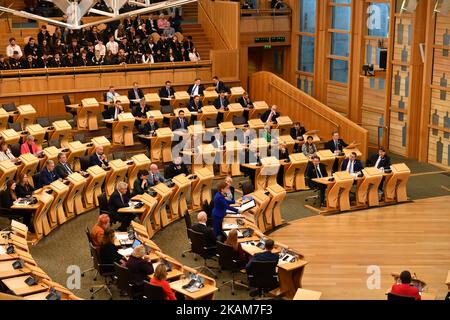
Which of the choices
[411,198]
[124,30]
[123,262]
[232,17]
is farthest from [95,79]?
[123,262]

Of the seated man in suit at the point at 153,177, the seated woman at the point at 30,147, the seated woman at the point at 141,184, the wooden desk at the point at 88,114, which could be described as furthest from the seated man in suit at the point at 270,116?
the seated woman at the point at 30,147

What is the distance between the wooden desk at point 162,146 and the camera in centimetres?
1825

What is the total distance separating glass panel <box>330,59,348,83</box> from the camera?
22281 mm

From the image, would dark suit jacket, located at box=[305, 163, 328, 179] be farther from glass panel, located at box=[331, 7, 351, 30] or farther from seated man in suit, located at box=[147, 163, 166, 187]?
glass panel, located at box=[331, 7, 351, 30]

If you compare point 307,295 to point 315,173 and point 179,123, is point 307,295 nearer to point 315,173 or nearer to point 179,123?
point 315,173

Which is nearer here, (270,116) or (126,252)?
(126,252)

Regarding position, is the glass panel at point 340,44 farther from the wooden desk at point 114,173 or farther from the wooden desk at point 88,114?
the wooden desk at point 114,173

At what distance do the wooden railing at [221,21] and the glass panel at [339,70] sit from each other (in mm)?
2889

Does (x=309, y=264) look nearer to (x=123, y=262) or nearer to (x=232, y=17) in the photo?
(x=123, y=262)

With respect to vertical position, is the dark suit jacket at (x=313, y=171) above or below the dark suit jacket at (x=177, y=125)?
below

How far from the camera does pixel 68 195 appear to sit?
48.6ft

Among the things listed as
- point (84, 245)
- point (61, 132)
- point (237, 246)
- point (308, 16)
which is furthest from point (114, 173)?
point (308, 16)

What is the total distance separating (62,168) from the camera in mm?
15312

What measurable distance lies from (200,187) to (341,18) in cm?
872
